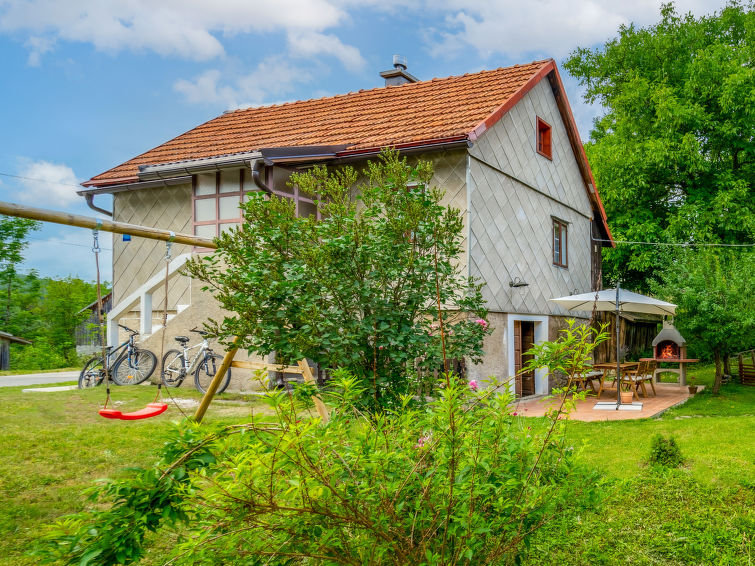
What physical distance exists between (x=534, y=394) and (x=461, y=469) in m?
12.2

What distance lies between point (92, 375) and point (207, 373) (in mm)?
2662

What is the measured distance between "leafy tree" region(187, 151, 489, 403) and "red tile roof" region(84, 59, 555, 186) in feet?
22.4

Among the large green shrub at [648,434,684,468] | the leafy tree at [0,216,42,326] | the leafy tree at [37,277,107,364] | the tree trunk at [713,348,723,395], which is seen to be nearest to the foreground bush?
the large green shrub at [648,434,684,468]

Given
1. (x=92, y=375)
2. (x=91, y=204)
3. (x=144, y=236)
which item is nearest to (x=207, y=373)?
(x=92, y=375)

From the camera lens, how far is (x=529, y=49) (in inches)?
1655

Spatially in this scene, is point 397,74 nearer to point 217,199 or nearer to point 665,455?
point 217,199

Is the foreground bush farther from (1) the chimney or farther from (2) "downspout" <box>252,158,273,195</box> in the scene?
(1) the chimney

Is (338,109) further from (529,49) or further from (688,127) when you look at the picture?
(529,49)

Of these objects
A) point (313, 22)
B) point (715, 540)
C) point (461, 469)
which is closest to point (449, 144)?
point (715, 540)

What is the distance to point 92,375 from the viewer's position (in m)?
12.7

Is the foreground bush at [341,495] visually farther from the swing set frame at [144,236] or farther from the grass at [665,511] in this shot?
the swing set frame at [144,236]

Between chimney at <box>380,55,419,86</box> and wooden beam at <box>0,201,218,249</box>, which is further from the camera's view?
chimney at <box>380,55,419,86</box>

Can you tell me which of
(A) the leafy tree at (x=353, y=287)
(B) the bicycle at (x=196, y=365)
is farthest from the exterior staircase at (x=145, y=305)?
(A) the leafy tree at (x=353, y=287)

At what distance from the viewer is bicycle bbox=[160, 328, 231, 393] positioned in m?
11.8
